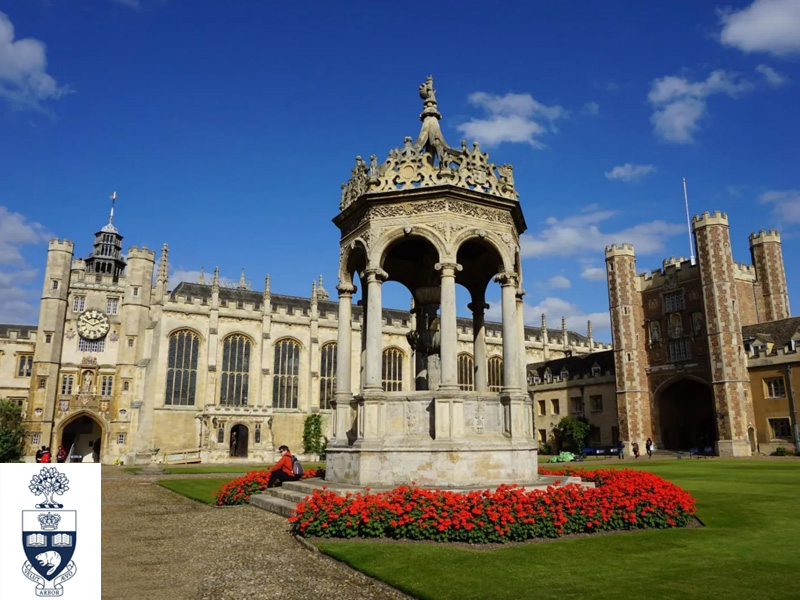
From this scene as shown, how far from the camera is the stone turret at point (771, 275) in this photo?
164 ft

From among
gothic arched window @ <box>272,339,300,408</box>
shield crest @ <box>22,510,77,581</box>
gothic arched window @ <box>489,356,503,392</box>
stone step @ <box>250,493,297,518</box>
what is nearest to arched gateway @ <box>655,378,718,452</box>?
gothic arched window @ <box>489,356,503,392</box>

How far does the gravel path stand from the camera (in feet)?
22.1

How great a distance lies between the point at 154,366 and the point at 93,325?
20.7 ft

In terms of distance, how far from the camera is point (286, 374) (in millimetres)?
54875

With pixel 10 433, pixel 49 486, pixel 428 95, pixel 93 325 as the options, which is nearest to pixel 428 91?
pixel 428 95

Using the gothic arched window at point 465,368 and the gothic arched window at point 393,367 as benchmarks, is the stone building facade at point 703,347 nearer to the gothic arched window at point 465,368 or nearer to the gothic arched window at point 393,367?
the gothic arched window at point 465,368

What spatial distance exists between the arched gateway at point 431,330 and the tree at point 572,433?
37.9 m

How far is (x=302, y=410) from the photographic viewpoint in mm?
54062

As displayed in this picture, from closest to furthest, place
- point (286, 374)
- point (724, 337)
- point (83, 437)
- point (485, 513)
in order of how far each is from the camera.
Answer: point (485, 513)
point (724, 337)
point (83, 437)
point (286, 374)

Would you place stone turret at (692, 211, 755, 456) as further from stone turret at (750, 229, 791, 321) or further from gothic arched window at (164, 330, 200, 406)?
gothic arched window at (164, 330, 200, 406)

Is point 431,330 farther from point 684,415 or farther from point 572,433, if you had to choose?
point 684,415

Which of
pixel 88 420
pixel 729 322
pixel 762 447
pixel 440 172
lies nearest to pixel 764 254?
pixel 729 322

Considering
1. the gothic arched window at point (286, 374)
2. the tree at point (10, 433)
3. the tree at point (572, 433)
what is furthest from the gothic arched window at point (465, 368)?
the tree at point (10, 433)

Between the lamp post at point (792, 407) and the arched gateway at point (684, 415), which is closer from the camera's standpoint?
the lamp post at point (792, 407)
